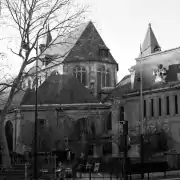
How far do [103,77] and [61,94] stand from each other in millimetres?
13893

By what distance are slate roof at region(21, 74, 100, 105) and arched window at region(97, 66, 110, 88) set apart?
9.62 meters

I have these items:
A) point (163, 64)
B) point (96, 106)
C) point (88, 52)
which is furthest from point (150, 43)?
point (88, 52)

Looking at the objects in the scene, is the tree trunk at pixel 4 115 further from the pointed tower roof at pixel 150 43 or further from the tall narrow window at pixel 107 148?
the pointed tower roof at pixel 150 43

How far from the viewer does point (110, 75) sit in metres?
73.8

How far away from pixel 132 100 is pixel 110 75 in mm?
23256

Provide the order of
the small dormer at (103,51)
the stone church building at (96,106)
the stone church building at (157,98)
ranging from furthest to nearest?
the small dormer at (103,51), the stone church building at (96,106), the stone church building at (157,98)

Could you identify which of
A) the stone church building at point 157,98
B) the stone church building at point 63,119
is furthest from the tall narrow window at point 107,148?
the stone church building at point 157,98

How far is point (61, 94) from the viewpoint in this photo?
6100 centimetres

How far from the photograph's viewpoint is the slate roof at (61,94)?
60000mm

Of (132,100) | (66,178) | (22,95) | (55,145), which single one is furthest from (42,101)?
(66,178)

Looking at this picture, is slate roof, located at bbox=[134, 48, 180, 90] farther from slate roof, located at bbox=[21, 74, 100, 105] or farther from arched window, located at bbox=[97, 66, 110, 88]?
arched window, located at bbox=[97, 66, 110, 88]

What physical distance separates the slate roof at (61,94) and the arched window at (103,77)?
962 cm

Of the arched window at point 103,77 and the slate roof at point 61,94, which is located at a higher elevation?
the arched window at point 103,77

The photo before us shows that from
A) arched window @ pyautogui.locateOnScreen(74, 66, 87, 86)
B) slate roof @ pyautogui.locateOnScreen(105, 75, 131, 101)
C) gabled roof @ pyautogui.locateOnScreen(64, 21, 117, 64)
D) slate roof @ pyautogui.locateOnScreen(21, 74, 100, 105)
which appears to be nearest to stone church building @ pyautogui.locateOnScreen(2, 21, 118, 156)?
slate roof @ pyautogui.locateOnScreen(21, 74, 100, 105)
